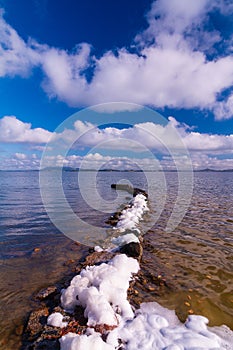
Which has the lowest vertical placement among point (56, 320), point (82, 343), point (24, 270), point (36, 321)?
point (24, 270)

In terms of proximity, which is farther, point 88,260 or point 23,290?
point 88,260

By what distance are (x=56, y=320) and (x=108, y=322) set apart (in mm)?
1104

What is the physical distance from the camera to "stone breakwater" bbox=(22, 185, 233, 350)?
4.15 m

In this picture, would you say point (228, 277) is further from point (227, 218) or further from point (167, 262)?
point (227, 218)

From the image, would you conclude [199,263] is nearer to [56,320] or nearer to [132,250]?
[132,250]

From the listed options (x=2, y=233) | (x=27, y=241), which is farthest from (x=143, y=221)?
(x=2, y=233)

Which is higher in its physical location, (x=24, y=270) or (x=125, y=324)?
(x=125, y=324)

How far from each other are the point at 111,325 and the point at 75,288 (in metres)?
1.36

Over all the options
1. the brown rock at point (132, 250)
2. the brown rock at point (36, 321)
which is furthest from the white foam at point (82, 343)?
the brown rock at point (132, 250)

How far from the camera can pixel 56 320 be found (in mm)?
4652

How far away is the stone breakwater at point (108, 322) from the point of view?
4152 millimetres

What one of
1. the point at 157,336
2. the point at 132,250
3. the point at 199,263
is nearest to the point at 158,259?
the point at 132,250

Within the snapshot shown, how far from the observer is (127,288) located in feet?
20.0

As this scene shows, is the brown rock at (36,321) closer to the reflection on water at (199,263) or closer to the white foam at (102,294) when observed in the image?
the white foam at (102,294)
